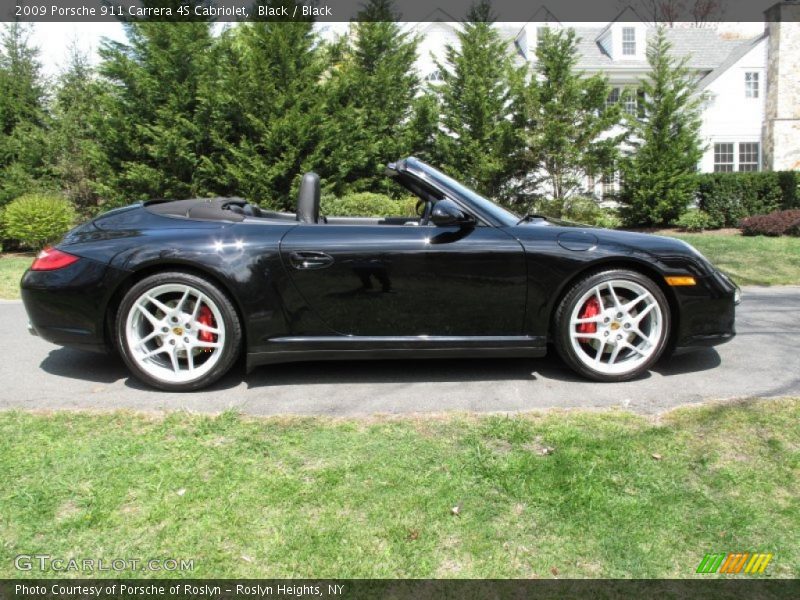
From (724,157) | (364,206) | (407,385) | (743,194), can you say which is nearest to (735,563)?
(407,385)

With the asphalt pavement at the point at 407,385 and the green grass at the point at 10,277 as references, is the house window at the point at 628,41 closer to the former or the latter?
the green grass at the point at 10,277

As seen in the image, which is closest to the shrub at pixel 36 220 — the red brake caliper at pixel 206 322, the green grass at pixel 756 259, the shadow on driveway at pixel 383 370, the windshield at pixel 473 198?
the shadow on driveway at pixel 383 370

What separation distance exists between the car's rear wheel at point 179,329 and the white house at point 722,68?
76.4 feet

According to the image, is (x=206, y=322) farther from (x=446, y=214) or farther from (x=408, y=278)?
(x=446, y=214)

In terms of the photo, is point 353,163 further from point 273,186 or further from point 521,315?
point 521,315

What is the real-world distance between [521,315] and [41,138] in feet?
52.3

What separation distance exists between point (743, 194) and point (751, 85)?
13.3m

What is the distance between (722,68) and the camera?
27.7 metres

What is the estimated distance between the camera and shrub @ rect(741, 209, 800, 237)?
1325 cm

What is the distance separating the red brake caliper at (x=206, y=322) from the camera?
360cm

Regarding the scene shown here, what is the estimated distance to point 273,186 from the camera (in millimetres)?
A: 14859

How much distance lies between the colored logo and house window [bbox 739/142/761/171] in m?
30.1

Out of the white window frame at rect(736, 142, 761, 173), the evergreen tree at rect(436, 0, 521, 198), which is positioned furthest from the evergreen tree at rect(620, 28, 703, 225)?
the white window frame at rect(736, 142, 761, 173)

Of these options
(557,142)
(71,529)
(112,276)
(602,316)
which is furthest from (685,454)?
(557,142)
